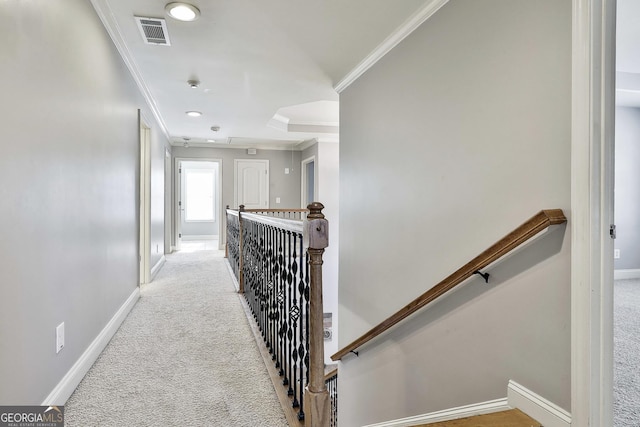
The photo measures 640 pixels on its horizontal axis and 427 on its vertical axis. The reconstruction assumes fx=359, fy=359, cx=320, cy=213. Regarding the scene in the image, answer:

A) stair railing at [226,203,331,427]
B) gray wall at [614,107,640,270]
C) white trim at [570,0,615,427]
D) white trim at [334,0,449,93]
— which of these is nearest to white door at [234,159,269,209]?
stair railing at [226,203,331,427]

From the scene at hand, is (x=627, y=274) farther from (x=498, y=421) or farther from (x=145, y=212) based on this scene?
(x=145, y=212)

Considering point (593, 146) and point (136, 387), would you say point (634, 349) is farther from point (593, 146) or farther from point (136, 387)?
point (136, 387)

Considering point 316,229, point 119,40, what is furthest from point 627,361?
point 119,40

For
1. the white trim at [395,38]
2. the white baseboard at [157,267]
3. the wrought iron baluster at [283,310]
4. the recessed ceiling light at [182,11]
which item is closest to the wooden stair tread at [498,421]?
the wrought iron baluster at [283,310]

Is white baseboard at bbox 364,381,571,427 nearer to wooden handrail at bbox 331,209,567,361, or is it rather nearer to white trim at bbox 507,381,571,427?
white trim at bbox 507,381,571,427

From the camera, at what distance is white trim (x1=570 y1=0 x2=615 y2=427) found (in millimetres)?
1248

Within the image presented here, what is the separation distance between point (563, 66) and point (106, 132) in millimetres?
2743

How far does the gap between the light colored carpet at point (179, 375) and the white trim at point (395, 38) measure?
2374 mm

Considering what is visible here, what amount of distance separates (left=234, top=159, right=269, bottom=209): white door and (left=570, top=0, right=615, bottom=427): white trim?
7256mm

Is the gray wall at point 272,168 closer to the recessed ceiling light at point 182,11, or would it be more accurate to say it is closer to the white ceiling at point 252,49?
the white ceiling at point 252,49

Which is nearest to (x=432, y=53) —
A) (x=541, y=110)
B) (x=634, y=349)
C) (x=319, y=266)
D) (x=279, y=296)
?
(x=541, y=110)

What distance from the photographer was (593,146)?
4.11 ft

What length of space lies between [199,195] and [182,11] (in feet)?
28.5

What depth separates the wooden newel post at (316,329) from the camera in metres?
1.44
